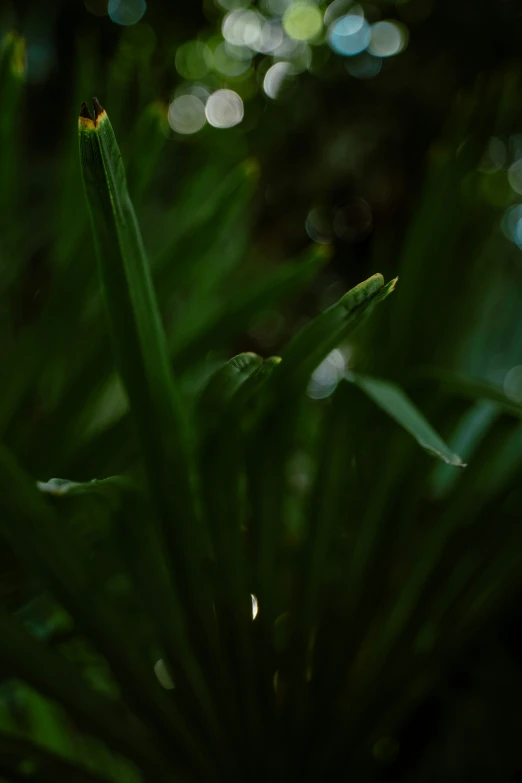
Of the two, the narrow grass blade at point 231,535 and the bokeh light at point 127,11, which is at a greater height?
the bokeh light at point 127,11

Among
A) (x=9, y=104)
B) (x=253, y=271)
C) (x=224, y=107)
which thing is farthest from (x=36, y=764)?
(x=224, y=107)

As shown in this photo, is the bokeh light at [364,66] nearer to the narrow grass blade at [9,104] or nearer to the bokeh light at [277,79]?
the bokeh light at [277,79]

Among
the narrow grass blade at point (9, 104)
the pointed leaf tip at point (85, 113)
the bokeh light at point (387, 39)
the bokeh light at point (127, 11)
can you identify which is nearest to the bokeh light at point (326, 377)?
the narrow grass blade at point (9, 104)

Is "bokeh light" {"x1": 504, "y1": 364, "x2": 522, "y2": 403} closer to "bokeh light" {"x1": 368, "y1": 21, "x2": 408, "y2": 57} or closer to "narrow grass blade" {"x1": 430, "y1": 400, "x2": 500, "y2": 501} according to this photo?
"narrow grass blade" {"x1": 430, "y1": 400, "x2": 500, "y2": 501}

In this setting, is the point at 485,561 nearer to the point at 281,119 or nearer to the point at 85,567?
the point at 85,567

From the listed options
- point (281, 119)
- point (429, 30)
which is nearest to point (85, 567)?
point (281, 119)
